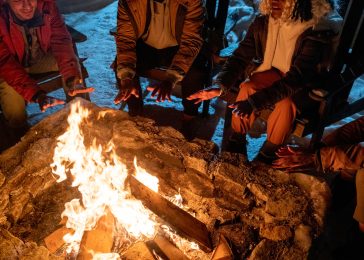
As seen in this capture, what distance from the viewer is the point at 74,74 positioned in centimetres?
377

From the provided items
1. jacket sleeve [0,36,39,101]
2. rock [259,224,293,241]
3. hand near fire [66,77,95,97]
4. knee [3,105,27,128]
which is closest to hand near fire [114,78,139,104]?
hand near fire [66,77,95,97]

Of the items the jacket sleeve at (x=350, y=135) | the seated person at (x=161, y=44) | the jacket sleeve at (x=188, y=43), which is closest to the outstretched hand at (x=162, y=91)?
the seated person at (x=161, y=44)

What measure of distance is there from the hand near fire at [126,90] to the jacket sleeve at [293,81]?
1290mm

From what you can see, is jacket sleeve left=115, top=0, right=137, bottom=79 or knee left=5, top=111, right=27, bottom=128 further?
knee left=5, top=111, right=27, bottom=128

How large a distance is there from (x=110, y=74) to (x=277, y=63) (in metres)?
3.01

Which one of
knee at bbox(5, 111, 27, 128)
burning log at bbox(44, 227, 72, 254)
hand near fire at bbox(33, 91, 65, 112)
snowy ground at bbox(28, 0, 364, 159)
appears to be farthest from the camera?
snowy ground at bbox(28, 0, 364, 159)

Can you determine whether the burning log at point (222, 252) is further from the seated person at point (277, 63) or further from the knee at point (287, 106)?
the knee at point (287, 106)

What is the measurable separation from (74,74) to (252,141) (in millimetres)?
2311

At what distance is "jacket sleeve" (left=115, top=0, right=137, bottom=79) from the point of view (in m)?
→ 3.62

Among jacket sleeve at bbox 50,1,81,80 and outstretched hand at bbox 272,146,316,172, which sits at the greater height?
jacket sleeve at bbox 50,1,81,80

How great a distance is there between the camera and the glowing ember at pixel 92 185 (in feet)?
8.38

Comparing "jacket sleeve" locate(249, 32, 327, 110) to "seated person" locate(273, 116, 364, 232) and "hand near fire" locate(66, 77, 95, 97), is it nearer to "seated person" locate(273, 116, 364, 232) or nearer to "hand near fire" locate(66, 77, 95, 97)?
"seated person" locate(273, 116, 364, 232)

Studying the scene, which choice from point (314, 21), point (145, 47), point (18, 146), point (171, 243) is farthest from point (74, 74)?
point (314, 21)

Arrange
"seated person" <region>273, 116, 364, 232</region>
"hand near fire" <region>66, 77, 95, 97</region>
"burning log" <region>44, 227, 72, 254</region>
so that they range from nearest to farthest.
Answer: "burning log" <region>44, 227, 72, 254</region>
"seated person" <region>273, 116, 364, 232</region>
"hand near fire" <region>66, 77, 95, 97</region>
